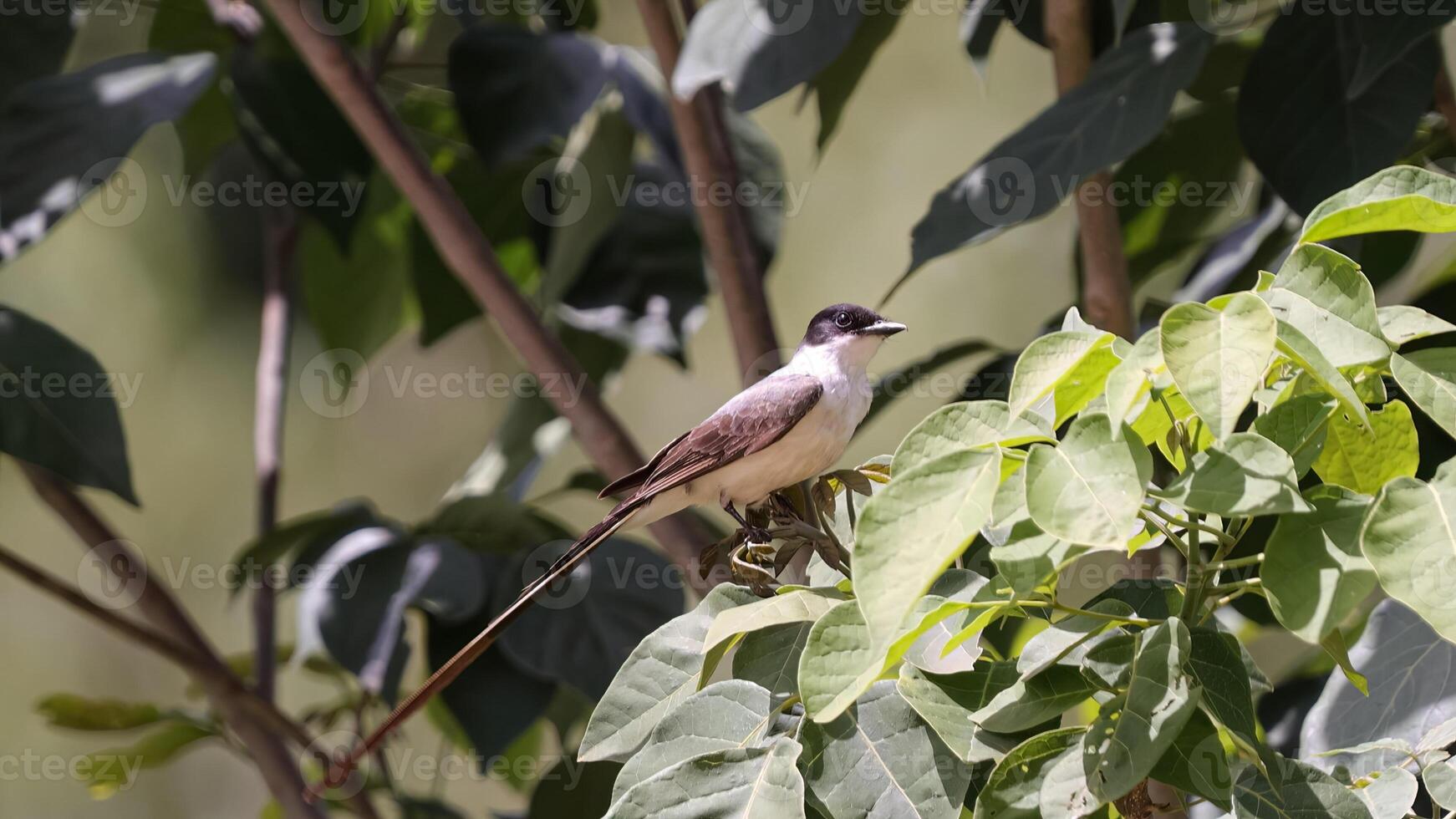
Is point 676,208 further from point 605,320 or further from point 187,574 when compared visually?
point 187,574

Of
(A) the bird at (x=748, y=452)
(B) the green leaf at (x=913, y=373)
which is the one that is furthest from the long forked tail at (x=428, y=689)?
(B) the green leaf at (x=913, y=373)

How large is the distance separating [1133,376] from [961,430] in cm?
10

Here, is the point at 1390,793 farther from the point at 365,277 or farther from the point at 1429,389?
the point at 365,277

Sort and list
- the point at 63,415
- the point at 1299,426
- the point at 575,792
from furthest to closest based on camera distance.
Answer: the point at 575,792
the point at 63,415
the point at 1299,426

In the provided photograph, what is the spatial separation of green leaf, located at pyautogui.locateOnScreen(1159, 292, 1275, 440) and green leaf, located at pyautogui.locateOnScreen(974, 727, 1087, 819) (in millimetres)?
231

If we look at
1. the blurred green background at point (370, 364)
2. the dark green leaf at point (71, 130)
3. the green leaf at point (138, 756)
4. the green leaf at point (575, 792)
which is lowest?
the blurred green background at point (370, 364)

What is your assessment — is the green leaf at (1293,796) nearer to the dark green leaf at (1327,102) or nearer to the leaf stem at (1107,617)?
the leaf stem at (1107,617)

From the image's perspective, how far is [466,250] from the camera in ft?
6.41

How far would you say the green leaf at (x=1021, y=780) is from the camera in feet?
2.49

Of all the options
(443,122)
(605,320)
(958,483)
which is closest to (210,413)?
(443,122)

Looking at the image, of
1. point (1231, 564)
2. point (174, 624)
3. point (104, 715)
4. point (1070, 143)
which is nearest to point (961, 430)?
point (1231, 564)

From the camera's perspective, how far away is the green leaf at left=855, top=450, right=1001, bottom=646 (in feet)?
2.06

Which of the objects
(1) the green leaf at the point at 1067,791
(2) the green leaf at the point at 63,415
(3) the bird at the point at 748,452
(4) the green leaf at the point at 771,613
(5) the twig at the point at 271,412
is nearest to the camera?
(1) the green leaf at the point at 1067,791

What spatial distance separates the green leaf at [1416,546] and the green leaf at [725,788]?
1.18 feet
